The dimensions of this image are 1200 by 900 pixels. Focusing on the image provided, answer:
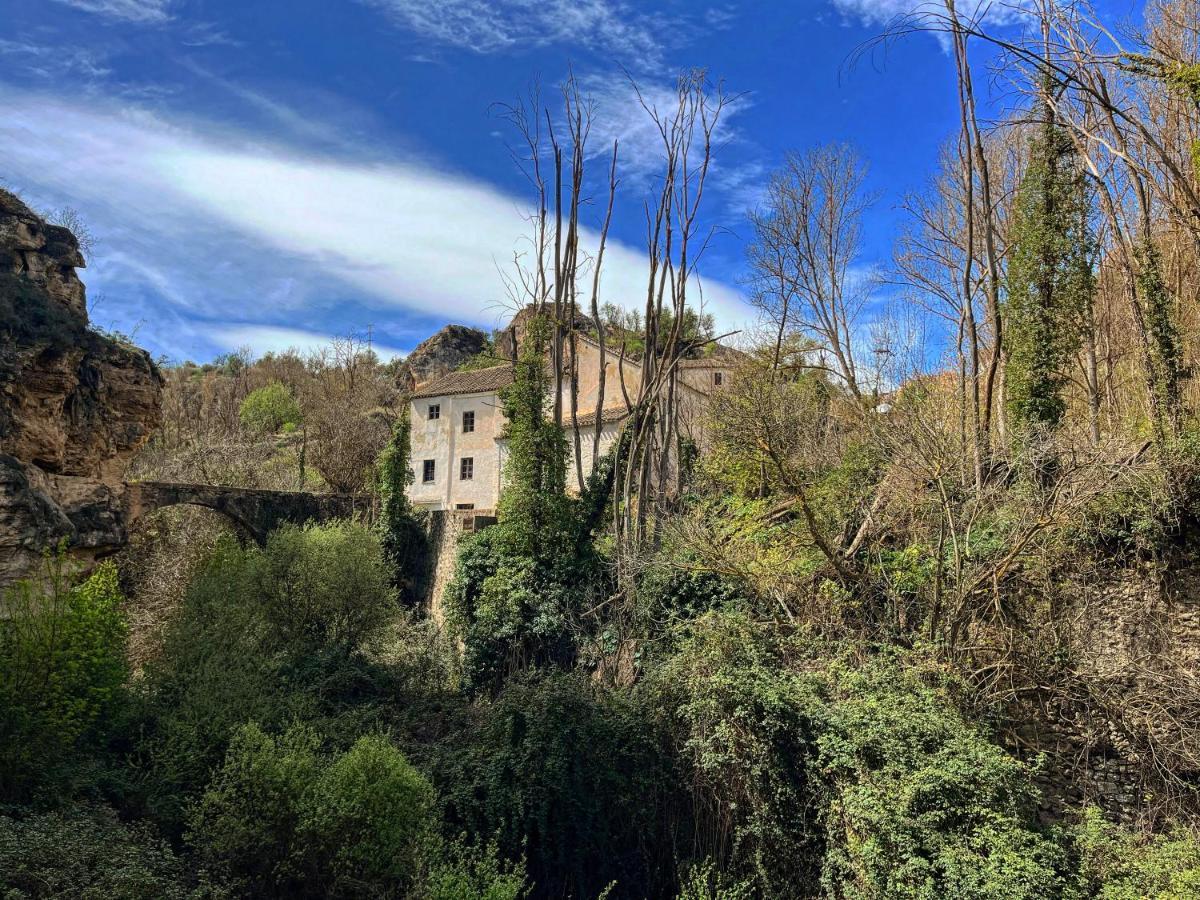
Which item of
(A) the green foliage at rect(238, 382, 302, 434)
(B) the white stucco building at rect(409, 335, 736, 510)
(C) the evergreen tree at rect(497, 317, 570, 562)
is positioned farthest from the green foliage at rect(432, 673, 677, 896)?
(A) the green foliage at rect(238, 382, 302, 434)

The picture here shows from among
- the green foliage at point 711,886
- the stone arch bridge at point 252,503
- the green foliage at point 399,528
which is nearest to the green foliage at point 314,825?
the green foliage at point 711,886

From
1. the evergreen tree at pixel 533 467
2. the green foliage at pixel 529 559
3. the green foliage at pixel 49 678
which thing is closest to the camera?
the green foliage at pixel 49 678

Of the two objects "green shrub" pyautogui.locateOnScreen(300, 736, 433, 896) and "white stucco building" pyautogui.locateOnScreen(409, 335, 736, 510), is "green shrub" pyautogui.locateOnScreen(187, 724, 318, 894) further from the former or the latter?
"white stucco building" pyautogui.locateOnScreen(409, 335, 736, 510)

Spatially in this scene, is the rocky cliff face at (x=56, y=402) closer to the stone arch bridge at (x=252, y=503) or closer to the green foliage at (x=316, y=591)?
the green foliage at (x=316, y=591)

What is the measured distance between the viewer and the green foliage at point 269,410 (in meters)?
42.1

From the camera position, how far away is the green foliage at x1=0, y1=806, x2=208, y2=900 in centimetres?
633

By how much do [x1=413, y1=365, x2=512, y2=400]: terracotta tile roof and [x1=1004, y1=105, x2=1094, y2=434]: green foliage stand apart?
19967 millimetres

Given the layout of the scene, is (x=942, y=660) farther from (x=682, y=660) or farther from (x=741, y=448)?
(x=741, y=448)

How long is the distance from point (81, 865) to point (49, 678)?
413cm

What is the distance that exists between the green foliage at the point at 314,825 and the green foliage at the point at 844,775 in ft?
11.3

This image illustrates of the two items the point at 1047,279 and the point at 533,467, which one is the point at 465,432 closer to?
the point at 533,467

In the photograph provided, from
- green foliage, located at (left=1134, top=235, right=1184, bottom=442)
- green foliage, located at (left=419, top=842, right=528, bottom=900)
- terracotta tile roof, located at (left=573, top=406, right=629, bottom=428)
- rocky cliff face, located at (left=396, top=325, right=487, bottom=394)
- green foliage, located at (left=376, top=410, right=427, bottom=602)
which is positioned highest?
rocky cliff face, located at (left=396, top=325, right=487, bottom=394)

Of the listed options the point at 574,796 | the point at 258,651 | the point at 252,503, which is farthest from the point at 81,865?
the point at 252,503

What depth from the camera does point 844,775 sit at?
8.58 m
